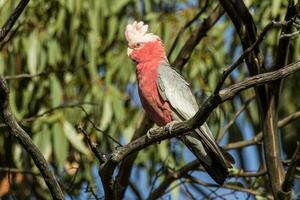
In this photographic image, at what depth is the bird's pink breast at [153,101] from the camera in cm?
378

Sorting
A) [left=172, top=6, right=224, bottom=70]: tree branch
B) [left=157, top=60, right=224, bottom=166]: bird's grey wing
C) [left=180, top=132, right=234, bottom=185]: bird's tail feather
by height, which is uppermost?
[left=172, top=6, right=224, bottom=70]: tree branch

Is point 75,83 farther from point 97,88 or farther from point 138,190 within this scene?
point 138,190

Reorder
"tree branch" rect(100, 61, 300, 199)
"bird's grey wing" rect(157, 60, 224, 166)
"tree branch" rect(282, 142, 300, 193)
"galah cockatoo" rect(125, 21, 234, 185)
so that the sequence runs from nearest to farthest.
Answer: "tree branch" rect(100, 61, 300, 199)
"tree branch" rect(282, 142, 300, 193)
"galah cockatoo" rect(125, 21, 234, 185)
"bird's grey wing" rect(157, 60, 224, 166)

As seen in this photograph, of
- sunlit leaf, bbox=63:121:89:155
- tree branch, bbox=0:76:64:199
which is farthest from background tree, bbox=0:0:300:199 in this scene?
tree branch, bbox=0:76:64:199

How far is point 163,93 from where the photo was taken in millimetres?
3818

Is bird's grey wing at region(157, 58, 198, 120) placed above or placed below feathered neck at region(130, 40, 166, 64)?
below

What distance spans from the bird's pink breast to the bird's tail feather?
153 mm

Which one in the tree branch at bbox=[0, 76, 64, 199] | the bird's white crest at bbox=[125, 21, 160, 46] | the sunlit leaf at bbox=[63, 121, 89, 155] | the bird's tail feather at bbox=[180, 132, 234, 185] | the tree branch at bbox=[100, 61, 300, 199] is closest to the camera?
the tree branch at bbox=[100, 61, 300, 199]

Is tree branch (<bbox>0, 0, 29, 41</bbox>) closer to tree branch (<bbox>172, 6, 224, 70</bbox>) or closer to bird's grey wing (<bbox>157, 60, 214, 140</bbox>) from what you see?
bird's grey wing (<bbox>157, 60, 214, 140</bbox>)

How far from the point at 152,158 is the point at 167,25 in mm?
947

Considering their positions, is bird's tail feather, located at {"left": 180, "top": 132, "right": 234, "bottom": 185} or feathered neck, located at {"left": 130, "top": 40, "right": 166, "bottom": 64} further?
feathered neck, located at {"left": 130, "top": 40, "right": 166, "bottom": 64}

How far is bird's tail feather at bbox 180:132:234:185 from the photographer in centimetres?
341

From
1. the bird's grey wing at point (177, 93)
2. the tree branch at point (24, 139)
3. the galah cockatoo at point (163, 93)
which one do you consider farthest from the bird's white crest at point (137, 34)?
the tree branch at point (24, 139)

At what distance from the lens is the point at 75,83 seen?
554 cm
